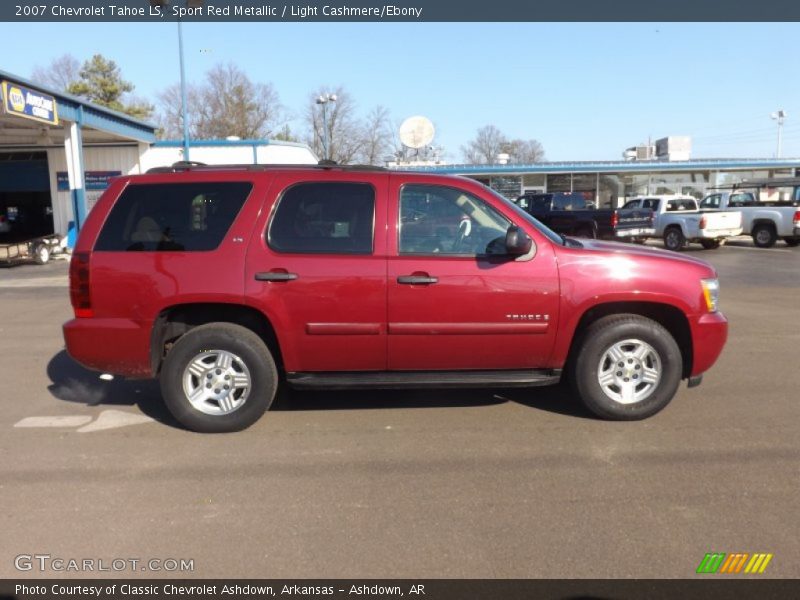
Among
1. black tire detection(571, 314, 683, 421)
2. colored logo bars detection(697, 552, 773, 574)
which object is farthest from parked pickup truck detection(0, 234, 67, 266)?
colored logo bars detection(697, 552, 773, 574)

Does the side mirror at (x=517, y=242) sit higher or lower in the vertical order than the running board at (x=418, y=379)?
higher

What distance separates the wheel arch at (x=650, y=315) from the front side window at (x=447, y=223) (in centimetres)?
94

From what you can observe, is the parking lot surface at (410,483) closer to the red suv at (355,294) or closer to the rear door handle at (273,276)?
the red suv at (355,294)

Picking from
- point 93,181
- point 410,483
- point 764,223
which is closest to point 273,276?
point 410,483

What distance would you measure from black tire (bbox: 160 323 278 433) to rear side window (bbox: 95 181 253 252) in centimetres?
68

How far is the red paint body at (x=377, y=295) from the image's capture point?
14.9 ft

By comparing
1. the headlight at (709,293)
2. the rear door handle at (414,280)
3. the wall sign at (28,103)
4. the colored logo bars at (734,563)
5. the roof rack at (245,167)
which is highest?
the wall sign at (28,103)

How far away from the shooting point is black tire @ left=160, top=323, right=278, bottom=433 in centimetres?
462

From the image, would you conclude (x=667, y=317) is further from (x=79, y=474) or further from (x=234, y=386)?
(x=79, y=474)

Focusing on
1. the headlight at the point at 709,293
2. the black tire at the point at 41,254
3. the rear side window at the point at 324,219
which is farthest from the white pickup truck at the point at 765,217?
the black tire at the point at 41,254

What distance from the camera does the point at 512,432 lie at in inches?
183

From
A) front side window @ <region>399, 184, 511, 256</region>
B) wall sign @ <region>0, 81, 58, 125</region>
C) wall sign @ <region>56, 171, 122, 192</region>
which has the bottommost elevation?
front side window @ <region>399, 184, 511, 256</region>

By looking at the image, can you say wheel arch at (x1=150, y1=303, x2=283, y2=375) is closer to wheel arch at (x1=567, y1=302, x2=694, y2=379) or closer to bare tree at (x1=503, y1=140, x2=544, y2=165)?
wheel arch at (x1=567, y1=302, x2=694, y2=379)

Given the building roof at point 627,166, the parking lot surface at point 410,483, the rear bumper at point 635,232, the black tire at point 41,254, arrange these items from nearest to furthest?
the parking lot surface at point 410,483 < the black tire at point 41,254 < the rear bumper at point 635,232 < the building roof at point 627,166
